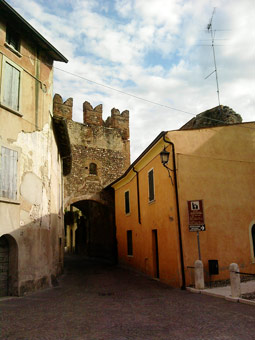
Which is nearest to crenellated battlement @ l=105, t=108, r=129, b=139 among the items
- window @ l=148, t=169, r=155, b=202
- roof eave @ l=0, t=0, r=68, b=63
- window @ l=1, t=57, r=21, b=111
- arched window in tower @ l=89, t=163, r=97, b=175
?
arched window in tower @ l=89, t=163, r=97, b=175

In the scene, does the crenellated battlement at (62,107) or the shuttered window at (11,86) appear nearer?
the shuttered window at (11,86)

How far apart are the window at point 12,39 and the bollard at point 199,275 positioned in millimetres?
8821

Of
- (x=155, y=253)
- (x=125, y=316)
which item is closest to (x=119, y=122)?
(x=155, y=253)

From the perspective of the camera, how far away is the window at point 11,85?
9.42m

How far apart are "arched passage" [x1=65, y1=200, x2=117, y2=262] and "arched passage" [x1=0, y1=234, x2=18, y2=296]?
11.3m

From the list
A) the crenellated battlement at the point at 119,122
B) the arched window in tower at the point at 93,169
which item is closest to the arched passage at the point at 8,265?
Result: the arched window in tower at the point at 93,169

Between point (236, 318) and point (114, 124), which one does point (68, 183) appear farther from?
point (236, 318)

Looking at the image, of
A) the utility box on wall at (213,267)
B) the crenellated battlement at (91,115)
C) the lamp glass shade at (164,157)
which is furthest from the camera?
the crenellated battlement at (91,115)

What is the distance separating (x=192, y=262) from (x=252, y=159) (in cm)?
474

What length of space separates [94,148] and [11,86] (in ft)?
40.7

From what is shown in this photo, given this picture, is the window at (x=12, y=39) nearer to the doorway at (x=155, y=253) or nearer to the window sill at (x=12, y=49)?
the window sill at (x=12, y=49)

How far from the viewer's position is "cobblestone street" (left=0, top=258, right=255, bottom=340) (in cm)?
534

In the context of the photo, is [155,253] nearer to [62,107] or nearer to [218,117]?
[218,117]

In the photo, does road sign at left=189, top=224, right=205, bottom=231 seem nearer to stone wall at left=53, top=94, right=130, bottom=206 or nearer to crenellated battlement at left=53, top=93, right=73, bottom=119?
stone wall at left=53, top=94, right=130, bottom=206
